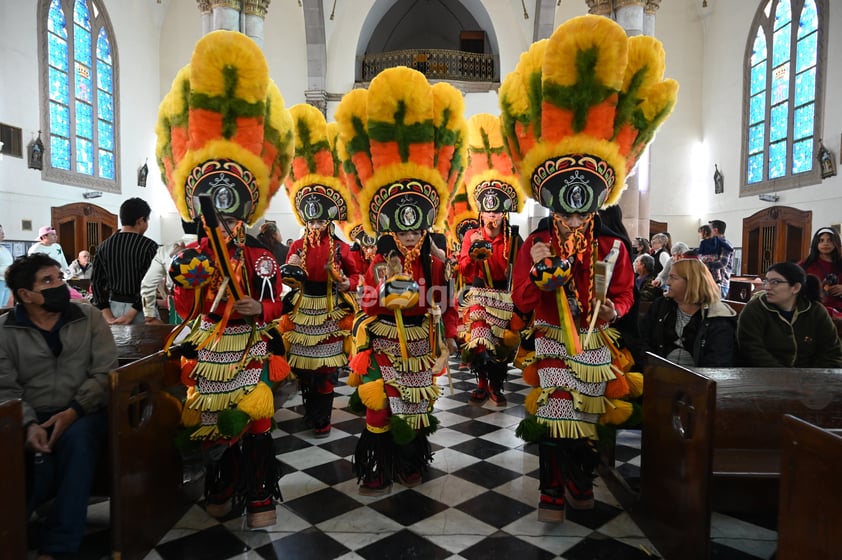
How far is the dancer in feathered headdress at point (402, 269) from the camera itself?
3223 mm

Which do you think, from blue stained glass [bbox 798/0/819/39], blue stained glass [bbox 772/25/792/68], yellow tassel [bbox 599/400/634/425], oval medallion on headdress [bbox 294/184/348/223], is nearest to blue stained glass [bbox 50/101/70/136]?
oval medallion on headdress [bbox 294/184/348/223]

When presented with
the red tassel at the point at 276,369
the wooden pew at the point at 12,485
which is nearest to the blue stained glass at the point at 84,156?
the red tassel at the point at 276,369

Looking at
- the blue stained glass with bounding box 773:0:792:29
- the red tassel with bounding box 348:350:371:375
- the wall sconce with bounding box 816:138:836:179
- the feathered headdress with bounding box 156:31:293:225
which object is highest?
the blue stained glass with bounding box 773:0:792:29

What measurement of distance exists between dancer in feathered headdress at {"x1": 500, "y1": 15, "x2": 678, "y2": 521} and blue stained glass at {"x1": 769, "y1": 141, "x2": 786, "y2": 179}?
12763 millimetres

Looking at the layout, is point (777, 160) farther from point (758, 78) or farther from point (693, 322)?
point (693, 322)

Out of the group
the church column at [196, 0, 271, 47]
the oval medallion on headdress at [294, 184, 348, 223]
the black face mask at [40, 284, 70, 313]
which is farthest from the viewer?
the church column at [196, 0, 271, 47]

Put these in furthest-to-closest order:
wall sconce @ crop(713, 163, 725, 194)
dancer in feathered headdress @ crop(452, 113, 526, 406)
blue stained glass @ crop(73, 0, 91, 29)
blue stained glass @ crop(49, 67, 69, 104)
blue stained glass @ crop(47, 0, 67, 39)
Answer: wall sconce @ crop(713, 163, 725, 194) < blue stained glass @ crop(73, 0, 91, 29) < blue stained glass @ crop(49, 67, 69, 104) < blue stained glass @ crop(47, 0, 67, 39) < dancer in feathered headdress @ crop(452, 113, 526, 406)

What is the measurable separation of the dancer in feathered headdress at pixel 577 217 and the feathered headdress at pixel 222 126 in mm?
1385

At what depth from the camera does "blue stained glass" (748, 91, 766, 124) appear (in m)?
14.0

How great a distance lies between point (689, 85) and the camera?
16.4 m

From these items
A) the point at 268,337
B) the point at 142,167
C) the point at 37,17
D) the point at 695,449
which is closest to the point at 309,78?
the point at 142,167

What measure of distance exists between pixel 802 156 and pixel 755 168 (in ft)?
5.47

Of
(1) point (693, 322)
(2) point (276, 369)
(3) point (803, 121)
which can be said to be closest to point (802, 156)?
(3) point (803, 121)

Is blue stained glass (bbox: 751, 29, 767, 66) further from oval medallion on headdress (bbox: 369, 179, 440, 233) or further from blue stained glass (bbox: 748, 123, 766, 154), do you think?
oval medallion on headdress (bbox: 369, 179, 440, 233)
